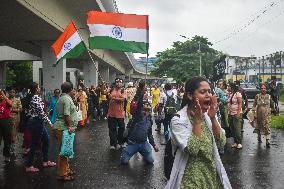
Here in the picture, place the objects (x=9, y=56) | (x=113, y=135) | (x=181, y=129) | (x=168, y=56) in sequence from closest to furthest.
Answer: (x=181, y=129) < (x=113, y=135) < (x=9, y=56) < (x=168, y=56)

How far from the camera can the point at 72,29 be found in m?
11.5

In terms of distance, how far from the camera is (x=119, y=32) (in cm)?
1258

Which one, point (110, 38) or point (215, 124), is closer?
point (215, 124)

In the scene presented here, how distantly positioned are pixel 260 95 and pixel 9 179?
7.20 metres

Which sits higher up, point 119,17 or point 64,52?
point 119,17

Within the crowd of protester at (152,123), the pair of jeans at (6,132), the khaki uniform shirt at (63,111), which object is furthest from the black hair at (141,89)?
the pair of jeans at (6,132)

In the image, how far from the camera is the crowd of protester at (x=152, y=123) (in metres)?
3.54

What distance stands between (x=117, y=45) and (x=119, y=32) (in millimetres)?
398

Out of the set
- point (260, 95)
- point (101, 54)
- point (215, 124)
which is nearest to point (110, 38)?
point (260, 95)

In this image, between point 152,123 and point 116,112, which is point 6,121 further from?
point 152,123

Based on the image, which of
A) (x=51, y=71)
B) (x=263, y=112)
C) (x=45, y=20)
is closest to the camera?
(x=263, y=112)

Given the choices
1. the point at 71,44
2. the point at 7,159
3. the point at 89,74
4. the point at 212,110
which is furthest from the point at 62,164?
the point at 89,74

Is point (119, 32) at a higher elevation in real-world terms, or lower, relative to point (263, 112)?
higher

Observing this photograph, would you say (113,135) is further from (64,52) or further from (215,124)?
(215,124)
